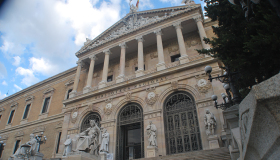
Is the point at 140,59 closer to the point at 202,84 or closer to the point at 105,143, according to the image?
the point at 202,84

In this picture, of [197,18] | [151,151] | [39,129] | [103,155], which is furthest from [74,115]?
[197,18]

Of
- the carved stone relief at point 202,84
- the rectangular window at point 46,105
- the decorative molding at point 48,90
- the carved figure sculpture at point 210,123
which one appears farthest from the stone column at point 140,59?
the rectangular window at point 46,105

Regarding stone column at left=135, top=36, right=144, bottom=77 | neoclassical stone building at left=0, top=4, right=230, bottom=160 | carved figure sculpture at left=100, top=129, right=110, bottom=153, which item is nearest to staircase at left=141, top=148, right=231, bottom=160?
neoclassical stone building at left=0, top=4, right=230, bottom=160

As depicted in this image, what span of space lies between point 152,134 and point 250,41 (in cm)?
789

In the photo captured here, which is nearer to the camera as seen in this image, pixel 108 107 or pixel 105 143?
pixel 105 143

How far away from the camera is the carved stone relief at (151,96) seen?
13039mm

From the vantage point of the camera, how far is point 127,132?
48.1ft

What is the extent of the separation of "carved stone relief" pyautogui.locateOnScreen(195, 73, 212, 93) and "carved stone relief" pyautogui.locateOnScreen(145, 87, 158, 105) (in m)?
2.72

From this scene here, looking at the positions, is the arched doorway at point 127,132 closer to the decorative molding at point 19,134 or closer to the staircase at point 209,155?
the staircase at point 209,155

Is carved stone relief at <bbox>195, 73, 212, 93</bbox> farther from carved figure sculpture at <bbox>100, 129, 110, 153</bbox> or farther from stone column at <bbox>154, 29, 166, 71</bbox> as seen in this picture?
carved figure sculpture at <bbox>100, 129, 110, 153</bbox>

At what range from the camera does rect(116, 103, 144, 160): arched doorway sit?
13305 millimetres

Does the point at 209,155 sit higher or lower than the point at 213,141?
lower

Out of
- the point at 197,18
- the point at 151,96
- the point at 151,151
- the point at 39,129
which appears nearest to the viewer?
the point at 151,151

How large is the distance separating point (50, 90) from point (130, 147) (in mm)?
14651
